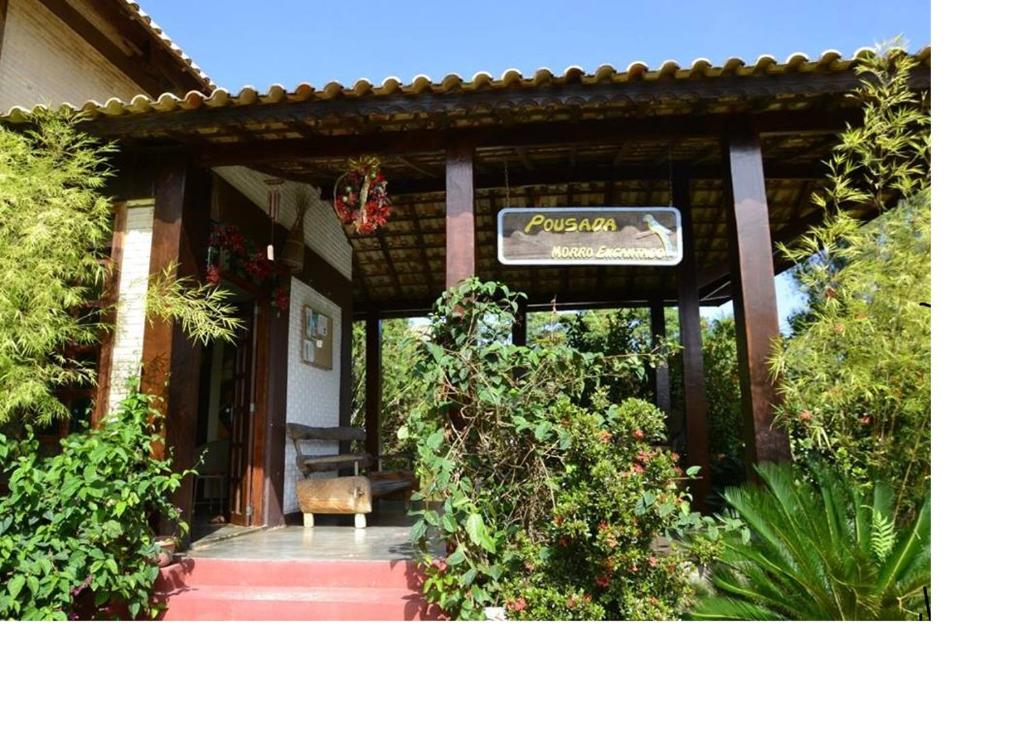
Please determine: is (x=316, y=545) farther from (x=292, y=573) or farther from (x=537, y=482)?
(x=537, y=482)

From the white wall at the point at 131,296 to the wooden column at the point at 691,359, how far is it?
13.9ft

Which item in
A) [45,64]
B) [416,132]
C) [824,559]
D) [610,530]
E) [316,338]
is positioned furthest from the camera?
[316,338]

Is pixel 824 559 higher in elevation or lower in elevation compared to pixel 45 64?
lower

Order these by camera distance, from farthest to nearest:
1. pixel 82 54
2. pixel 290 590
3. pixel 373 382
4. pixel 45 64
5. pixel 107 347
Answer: pixel 373 382 → pixel 82 54 → pixel 45 64 → pixel 107 347 → pixel 290 590

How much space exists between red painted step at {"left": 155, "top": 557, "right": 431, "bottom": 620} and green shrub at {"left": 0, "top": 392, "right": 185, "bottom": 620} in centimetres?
23

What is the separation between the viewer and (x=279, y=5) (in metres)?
4.12

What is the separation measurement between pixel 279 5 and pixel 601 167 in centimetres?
277

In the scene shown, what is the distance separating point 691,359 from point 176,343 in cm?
430

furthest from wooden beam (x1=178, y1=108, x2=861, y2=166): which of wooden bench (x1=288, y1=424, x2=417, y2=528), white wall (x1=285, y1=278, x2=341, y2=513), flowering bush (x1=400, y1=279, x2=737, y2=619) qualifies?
wooden bench (x1=288, y1=424, x2=417, y2=528)

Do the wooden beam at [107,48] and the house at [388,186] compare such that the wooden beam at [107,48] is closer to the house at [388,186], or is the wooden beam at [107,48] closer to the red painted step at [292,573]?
the house at [388,186]

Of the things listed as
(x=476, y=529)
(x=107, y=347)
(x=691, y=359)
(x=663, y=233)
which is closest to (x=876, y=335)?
(x=663, y=233)

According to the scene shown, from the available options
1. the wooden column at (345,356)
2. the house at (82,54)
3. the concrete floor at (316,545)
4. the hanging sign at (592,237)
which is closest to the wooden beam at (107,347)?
the concrete floor at (316,545)

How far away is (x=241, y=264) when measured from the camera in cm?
507
